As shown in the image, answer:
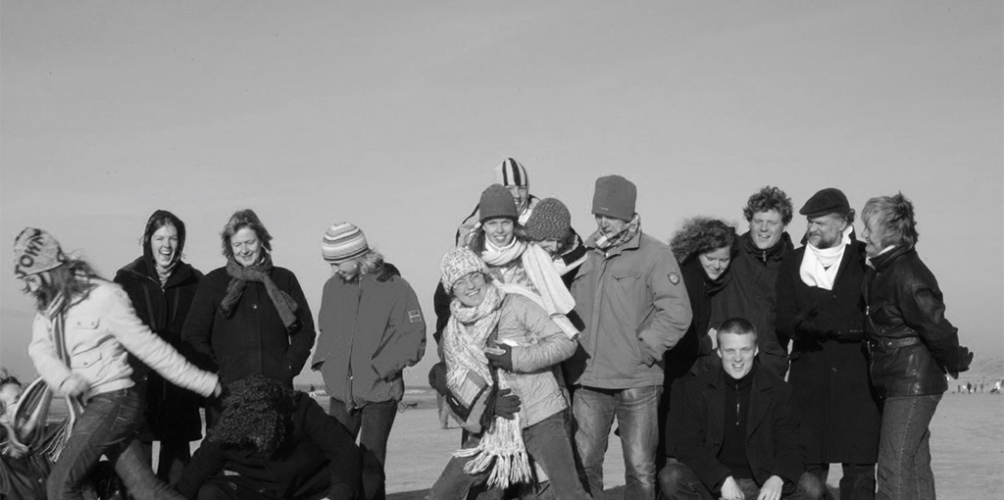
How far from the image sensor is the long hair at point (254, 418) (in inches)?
219

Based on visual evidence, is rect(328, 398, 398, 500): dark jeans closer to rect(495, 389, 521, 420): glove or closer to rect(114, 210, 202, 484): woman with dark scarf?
rect(495, 389, 521, 420): glove

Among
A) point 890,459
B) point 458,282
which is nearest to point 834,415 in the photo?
point 890,459

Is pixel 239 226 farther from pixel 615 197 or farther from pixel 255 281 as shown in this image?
pixel 615 197

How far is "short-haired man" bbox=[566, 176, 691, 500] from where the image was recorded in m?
6.11

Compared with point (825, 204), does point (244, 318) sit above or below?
below

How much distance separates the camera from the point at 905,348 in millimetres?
5957

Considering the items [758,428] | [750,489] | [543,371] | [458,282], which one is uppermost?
[458,282]

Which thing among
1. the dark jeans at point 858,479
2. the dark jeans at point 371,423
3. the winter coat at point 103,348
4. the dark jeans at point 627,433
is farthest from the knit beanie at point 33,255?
the dark jeans at point 858,479

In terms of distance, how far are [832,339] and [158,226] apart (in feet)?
14.5

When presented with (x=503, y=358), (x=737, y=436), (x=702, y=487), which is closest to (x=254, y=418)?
(x=503, y=358)

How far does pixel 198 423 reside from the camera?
22.6 ft

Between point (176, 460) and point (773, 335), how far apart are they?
4.03 meters

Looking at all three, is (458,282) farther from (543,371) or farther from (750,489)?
(750,489)

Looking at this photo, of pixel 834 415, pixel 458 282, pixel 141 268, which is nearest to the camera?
pixel 458 282
